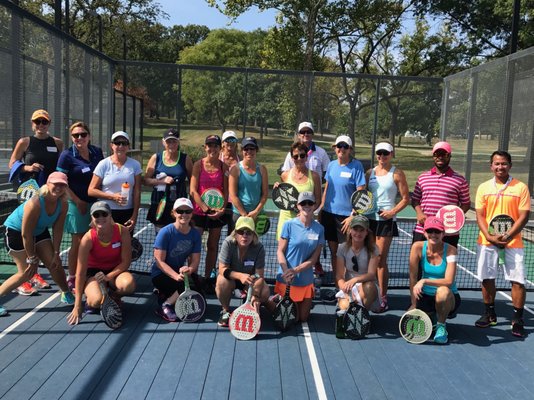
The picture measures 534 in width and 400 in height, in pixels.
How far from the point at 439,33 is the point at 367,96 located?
15160mm

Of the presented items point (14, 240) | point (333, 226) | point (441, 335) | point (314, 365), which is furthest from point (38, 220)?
point (441, 335)

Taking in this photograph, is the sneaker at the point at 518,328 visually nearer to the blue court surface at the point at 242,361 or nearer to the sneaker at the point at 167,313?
the blue court surface at the point at 242,361

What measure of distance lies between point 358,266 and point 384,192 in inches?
37.0

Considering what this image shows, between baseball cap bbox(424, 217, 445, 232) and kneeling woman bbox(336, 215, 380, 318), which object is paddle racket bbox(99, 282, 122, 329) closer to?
kneeling woman bbox(336, 215, 380, 318)

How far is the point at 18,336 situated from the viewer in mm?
4629

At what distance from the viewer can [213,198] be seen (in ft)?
18.7

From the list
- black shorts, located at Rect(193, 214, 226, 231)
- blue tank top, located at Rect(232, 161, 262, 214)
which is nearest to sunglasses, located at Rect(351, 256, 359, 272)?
blue tank top, located at Rect(232, 161, 262, 214)

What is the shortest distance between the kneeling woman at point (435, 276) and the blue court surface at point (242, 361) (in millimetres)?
338

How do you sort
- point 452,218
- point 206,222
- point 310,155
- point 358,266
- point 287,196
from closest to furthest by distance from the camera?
point 452,218 → point 358,266 → point 287,196 → point 206,222 → point 310,155

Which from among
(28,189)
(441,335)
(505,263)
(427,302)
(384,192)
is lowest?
(441,335)

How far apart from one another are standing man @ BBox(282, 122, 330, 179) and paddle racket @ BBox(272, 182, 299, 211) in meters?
0.58

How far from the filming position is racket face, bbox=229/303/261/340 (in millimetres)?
4746

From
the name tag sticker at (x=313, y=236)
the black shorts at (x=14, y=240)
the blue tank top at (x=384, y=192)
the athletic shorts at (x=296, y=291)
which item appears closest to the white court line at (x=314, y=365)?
the athletic shorts at (x=296, y=291)

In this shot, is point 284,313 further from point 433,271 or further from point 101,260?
point 101,260
